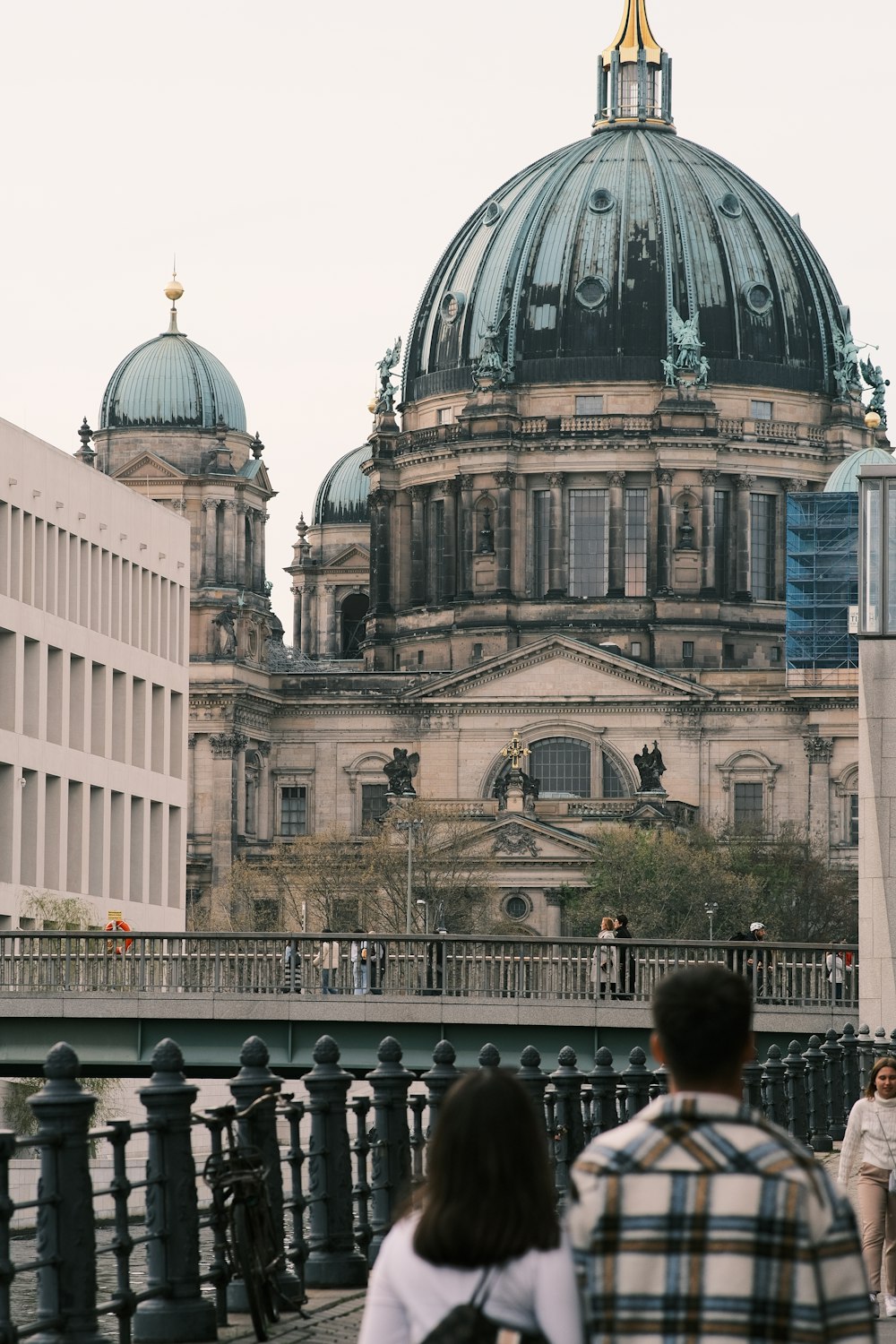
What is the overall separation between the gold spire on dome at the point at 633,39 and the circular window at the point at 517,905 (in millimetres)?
48924

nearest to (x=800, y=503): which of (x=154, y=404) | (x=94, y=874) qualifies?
(x=154, y=404)

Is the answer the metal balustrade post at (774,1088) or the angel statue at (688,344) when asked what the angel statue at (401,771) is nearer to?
the angel statue at (688,344)

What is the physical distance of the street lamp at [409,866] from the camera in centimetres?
10531

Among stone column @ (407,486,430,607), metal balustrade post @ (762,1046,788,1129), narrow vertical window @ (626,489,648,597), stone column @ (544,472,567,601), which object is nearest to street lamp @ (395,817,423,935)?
stone column @ (544,472,567,601)

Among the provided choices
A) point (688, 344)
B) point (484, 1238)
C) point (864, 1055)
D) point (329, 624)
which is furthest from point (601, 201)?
point (484, 1238)

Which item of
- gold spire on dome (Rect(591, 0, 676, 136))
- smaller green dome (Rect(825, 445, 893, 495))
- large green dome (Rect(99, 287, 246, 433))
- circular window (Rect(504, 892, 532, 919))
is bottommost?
circular window (Rect(504, 892, 532, 919))

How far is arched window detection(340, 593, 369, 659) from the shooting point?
161 m

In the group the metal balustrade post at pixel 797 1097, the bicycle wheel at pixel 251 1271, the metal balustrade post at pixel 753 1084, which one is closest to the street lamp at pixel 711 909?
the metal balustrade post at pixel 797 1097

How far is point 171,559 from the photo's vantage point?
291 ft

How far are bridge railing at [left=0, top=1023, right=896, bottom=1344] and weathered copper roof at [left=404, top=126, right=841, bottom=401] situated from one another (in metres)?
114

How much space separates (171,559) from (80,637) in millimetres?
12025

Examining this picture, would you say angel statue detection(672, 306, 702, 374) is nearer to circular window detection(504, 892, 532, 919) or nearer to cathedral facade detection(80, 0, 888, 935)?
cathedral facade detection(80, 0, 888, 935)

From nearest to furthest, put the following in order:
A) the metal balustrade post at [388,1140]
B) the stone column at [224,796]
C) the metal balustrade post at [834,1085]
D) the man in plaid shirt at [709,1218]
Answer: the man in plaid shirt at [709,1218] < the metal balustrade post at [388,1140] < the metal balustrade post at [834,1085] < the stone column at [224,796]

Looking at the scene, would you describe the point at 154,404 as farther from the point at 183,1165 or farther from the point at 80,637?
the point at 183,1165
